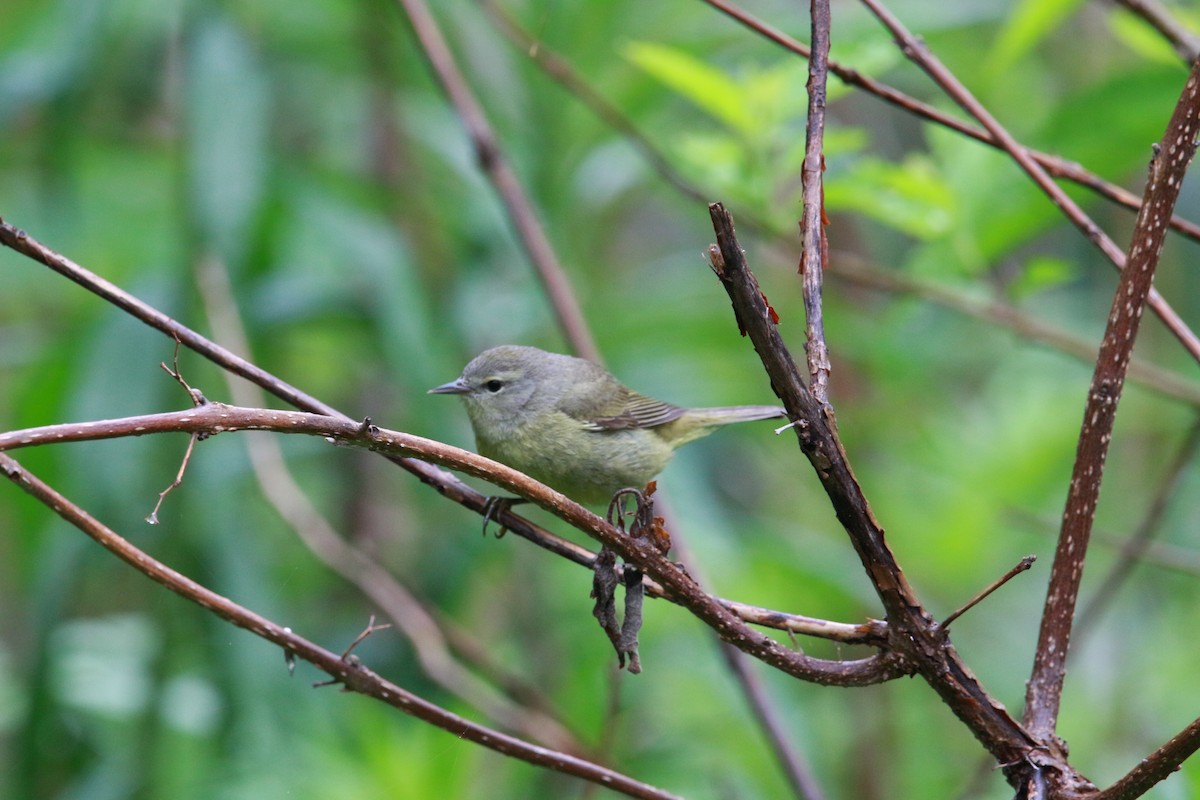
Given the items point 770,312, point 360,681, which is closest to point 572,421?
point 360,681

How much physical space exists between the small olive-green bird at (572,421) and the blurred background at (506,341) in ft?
1.13

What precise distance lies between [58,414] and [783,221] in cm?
236

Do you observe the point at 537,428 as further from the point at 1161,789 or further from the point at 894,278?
the point at 1161,789

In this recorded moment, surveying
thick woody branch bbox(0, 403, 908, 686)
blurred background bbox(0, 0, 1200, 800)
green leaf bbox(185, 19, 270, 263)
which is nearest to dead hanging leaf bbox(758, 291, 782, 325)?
thick woody branch bbox(0, 403, 908, 686)

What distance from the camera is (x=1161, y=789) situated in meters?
2.06

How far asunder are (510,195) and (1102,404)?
5.07ft

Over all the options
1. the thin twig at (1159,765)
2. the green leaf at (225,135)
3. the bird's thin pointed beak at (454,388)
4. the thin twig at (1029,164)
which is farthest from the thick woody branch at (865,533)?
the green leaf at (225,135)

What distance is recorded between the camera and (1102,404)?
1600 mm

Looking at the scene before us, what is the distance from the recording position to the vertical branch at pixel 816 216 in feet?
4.59

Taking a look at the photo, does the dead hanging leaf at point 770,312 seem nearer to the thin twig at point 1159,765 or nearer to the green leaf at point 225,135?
the thin twig at point 1159,765

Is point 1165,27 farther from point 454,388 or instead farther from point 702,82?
point 454,388

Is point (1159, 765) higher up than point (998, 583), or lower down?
lower down

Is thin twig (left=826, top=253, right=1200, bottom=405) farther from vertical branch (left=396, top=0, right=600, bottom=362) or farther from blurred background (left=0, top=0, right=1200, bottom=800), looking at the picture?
vertical branch (left=396, top=0, right=600, bottom=362)

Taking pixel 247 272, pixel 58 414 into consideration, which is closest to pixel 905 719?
pixel 247 272
